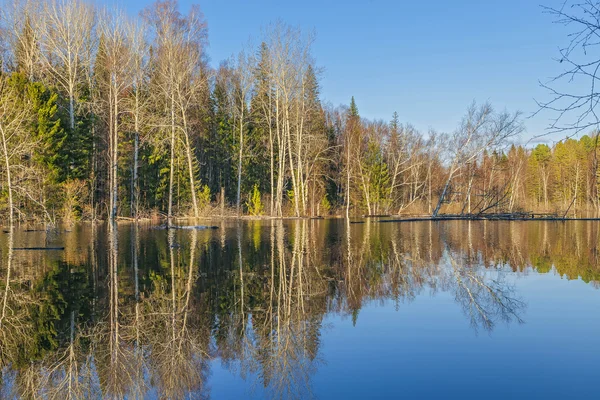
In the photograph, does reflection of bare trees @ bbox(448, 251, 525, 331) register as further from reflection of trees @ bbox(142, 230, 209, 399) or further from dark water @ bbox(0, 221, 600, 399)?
reflection of trees @ bbox(142, 230, 209, 399)

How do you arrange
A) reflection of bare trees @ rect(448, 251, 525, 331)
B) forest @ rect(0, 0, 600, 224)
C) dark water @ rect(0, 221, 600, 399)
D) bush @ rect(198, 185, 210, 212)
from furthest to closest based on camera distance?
bush @ rect(198, 185, 210, 212) < forest @ rect(0, 0, 600, 224) < reflection of bare trees @ rect(448, 251, 525, 331) < dark water @ rect(0, 221, 600, 399)

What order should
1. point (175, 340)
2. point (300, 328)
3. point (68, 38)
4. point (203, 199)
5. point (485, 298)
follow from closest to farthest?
1. point (175, 340)
2. point (300, 328)
3. point (485, 298)
4. point (68, 38)
5. point (203, 199)

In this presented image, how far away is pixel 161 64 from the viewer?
3338cm

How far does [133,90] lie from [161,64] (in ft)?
15.2

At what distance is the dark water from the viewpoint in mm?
4633

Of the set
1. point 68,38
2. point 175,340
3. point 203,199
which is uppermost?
point 68,38

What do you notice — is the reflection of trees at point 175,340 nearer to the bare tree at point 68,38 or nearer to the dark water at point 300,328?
the dark water at point 300,328

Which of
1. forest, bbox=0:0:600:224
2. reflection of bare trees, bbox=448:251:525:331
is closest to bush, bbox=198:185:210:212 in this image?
forest, bbox=0:0:600:224

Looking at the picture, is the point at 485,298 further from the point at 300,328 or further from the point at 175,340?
the point at 175,340

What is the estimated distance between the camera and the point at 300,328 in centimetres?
639

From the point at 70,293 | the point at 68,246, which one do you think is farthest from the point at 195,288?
the point at 68,246

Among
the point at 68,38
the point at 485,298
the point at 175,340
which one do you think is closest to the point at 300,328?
the point at 175,340

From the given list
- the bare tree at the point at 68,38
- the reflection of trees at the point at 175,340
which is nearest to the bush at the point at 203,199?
the bare tree at the point at 68,38

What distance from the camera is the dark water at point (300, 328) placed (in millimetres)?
4633
